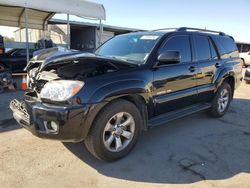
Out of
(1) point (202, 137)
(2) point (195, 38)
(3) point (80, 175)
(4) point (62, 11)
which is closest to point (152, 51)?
(2) point (195, 38)

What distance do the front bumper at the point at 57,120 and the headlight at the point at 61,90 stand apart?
→ 0.36ft

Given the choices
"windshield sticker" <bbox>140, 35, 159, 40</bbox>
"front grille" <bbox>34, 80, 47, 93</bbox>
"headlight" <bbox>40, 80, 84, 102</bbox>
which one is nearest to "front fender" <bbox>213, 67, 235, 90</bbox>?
"windshield sticker" <bbox>140, 35, 159, 40</bbox>

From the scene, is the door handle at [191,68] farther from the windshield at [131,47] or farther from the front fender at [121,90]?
the front fender at [121,90]

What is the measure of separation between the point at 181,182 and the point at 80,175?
1.27 m

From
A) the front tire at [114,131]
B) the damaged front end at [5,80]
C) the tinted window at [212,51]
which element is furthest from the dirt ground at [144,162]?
the damaged front end at [5,80]

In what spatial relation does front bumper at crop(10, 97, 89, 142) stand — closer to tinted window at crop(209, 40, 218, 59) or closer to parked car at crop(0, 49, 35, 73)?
tinted window at crop(209, 40, 218, 59)

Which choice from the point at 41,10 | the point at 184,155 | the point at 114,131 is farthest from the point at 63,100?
the point at 41,10

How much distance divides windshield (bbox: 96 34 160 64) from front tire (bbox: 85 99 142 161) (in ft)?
2.88

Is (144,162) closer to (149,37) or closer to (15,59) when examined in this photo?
(149,37)

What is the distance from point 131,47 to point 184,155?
2005 millimetres

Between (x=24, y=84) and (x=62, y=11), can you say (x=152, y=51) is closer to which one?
(x=24, y=84)

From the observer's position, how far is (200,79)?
16.7 ft

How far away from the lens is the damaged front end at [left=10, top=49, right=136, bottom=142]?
10.4 feet

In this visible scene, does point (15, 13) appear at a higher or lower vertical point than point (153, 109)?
higher
